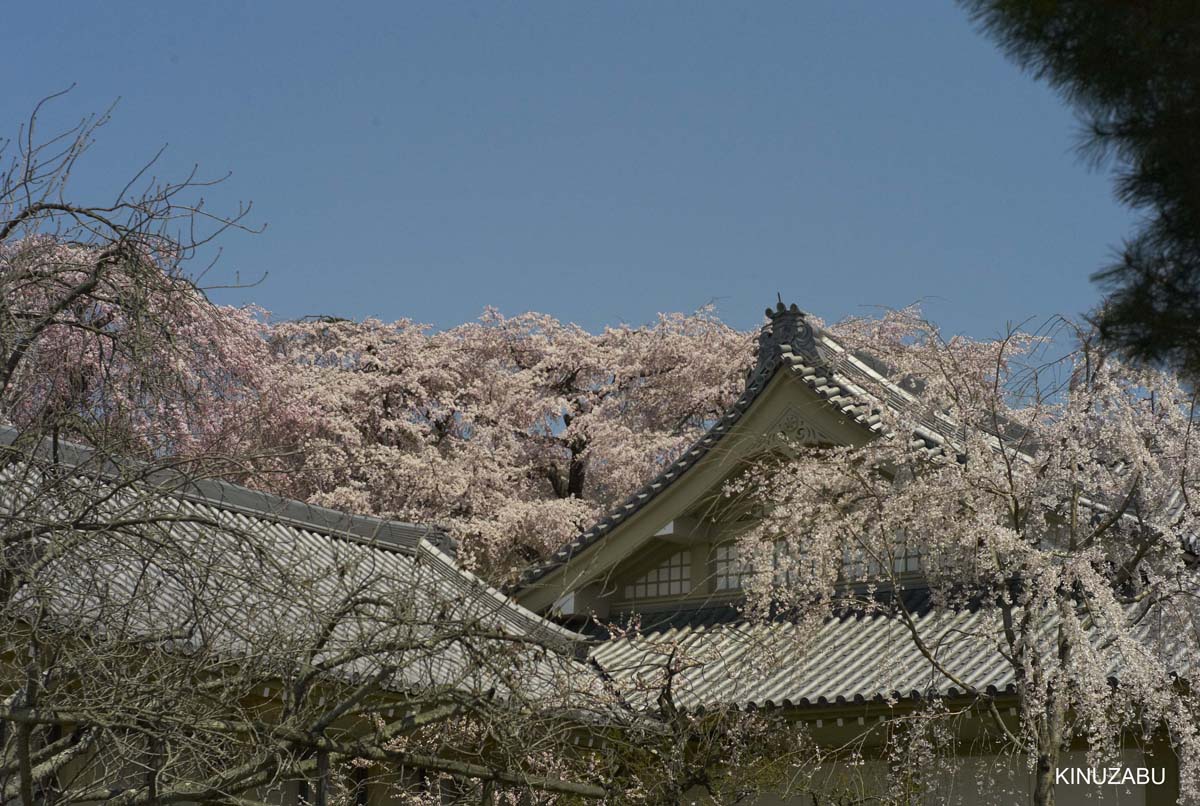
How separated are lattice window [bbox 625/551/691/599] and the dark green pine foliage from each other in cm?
932

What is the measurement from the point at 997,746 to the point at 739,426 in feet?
12.0

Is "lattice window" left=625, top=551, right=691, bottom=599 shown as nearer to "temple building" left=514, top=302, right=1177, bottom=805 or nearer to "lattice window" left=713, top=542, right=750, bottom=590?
"temple building" left=514, top=302, right=1177, bottom=805

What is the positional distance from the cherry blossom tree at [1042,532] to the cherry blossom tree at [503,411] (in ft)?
34.9

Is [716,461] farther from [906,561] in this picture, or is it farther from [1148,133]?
[1148,133]

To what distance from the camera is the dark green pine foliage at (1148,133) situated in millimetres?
4789

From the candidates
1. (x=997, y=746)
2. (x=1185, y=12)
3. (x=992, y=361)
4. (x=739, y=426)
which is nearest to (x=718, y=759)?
(x=997, y=746)

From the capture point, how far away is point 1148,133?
4879 mm

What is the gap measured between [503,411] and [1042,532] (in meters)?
16.0

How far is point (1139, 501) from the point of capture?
9.34m

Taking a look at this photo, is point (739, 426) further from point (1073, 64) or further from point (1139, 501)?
point (1073, 64)

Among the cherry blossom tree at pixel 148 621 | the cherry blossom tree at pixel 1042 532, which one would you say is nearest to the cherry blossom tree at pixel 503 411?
the cherry blossom tree at pixel 1042 532

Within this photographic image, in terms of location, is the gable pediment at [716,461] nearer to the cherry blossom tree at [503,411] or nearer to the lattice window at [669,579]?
the lattice window at [669,579]

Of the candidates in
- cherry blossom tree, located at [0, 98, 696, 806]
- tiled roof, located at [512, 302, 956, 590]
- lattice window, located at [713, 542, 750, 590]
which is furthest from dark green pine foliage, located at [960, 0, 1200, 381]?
lattice window, located at [713, 542, 750, 590]

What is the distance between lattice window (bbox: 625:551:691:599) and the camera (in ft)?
46.3
